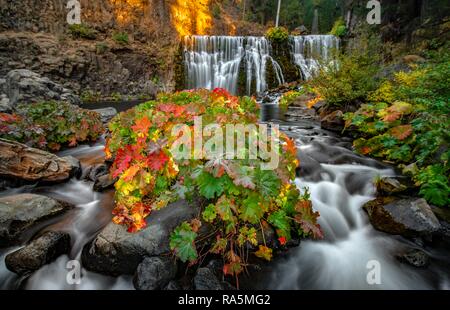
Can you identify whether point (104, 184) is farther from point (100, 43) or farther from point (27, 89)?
point (100, 43)

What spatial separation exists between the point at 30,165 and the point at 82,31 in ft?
61.8

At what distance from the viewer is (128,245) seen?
8.45ft

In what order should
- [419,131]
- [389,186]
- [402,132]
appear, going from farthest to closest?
[402,132]
[419,131]
[389,186]

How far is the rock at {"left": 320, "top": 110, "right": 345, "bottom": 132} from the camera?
24.5 feet

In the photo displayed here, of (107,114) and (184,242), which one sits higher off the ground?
(107,114)

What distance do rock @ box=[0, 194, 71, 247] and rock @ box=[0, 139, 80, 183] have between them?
995mm

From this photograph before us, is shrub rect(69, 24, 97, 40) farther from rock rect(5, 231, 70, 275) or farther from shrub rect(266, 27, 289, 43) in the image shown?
rock rect(5, 231, 70, 275)

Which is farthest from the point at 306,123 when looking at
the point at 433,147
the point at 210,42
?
the point at 210,42

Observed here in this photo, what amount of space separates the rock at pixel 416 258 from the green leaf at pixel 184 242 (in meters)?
2.29

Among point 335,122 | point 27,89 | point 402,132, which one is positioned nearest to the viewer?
point 402,132

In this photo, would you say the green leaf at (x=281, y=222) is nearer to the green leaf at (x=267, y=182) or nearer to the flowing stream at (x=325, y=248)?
the flowing stream at (x=325, y=248)

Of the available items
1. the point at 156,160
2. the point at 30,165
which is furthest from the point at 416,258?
the point at 30,165

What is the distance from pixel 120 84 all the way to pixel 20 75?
29.9ft

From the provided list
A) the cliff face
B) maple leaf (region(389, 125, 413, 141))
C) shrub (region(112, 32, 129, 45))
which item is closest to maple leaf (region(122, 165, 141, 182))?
maple leaf (region(389, 125, 413, 141))
